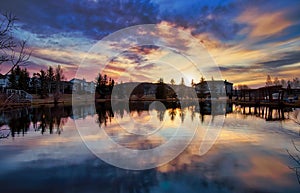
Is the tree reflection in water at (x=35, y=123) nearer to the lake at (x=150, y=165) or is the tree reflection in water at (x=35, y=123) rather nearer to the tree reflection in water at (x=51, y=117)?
the tree reflection in water at (x=51, y=117)

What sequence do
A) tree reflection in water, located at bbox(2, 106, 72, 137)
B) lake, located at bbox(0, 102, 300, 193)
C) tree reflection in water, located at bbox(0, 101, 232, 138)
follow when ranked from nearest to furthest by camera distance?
lake, located at bbox(0, 102, 300, 193)
tree reflection in water, located at bbox(2, 106, 72, 137)
tree reflection in water, located at bbox(0, 101, 232, 138)

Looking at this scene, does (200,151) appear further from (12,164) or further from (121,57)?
(121,57)

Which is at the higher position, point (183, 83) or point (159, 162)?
point (183, 83)

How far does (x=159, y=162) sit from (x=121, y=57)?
11.3 metres

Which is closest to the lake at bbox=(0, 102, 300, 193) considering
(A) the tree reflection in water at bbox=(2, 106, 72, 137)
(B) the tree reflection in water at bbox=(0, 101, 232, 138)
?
(B) the tree reflection in water at bbox=(0, 101, 232, 138)

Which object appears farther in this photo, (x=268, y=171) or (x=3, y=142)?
(x=3, y=142)

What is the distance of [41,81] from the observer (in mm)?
62844

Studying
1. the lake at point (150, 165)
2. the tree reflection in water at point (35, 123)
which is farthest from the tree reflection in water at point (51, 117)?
the lake at point (150, 165)

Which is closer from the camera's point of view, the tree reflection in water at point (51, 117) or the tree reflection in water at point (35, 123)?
the tree reflection in water at point (35, 123)

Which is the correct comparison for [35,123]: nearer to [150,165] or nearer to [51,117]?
[51,117]

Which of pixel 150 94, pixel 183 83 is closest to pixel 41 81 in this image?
pixel 150 94

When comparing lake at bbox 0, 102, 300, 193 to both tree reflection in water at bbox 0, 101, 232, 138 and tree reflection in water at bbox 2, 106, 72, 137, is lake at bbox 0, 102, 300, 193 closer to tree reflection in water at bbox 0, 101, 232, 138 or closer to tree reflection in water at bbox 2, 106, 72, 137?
tree reflection in water at bbox 0, 101, 232, 138

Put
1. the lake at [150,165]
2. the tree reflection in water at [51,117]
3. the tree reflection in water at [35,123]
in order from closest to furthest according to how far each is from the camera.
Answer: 1. the lake at [150,165]
2. the tree reflection in water at [35,123]
3. the tree reflection in water at [51,117]

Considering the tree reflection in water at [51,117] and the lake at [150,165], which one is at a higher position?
the tree reflection in water at [51,117]
